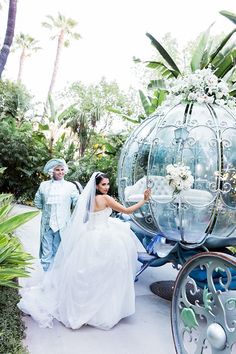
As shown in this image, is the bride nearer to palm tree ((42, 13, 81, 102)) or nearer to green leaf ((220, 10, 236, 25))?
green leaf ((220, 10, 236, 25))

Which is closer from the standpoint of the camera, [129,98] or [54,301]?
[54,301]

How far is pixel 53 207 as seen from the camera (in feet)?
17.0

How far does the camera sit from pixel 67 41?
27031mm

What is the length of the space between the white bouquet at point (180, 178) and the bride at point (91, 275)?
1.00ft

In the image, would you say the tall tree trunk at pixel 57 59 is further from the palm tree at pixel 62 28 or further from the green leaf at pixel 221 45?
the green leaf at pixel 221 45

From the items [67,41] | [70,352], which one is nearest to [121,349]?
[70,352]

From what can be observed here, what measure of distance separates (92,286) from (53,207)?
1711 mm

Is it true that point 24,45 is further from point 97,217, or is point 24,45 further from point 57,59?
point 97,217

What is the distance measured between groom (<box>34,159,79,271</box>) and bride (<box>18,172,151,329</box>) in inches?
37.3

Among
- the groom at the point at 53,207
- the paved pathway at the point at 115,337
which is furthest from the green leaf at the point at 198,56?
the paved pathway at the point at 115,337

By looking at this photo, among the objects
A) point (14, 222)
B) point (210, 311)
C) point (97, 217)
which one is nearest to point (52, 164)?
point (97, 217)

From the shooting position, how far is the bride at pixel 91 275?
3.74 metres

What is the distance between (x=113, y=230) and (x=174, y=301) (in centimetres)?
162

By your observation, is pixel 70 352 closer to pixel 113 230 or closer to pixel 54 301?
pixel 54 301
